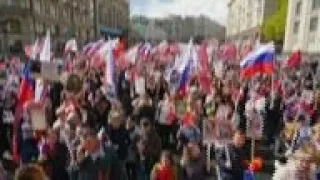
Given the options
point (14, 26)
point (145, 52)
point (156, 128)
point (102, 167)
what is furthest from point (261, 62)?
point (14, 26)

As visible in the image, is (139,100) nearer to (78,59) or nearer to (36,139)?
(36,139)

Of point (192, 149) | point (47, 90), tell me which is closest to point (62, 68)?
point (47, 90)

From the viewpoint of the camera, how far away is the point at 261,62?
1325 centimetres

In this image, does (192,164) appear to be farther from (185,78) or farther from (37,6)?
(37,6)

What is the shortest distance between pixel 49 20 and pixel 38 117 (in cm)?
5871

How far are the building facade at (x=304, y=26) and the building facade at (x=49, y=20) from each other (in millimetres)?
22437

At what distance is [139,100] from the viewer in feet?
36.2

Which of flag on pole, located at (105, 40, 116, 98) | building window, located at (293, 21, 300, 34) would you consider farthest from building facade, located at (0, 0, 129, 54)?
flag on pole, located at (105, 40, 116, 98)

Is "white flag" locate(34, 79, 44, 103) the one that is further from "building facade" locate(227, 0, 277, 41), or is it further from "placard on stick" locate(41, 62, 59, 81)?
"building facade" locate(227, 0, 277, 41)

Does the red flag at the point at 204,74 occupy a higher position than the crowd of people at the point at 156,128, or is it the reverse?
the red flag at the point at 204,74

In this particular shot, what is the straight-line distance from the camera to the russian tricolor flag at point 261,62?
43.0ft

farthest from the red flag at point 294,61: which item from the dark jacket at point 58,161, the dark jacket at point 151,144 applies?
the dark jacket at point 58,161

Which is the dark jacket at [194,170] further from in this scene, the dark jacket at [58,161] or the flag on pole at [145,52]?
the flag on pole at [145,52]

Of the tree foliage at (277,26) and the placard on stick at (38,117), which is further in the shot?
the tree foliage at (277,26)
